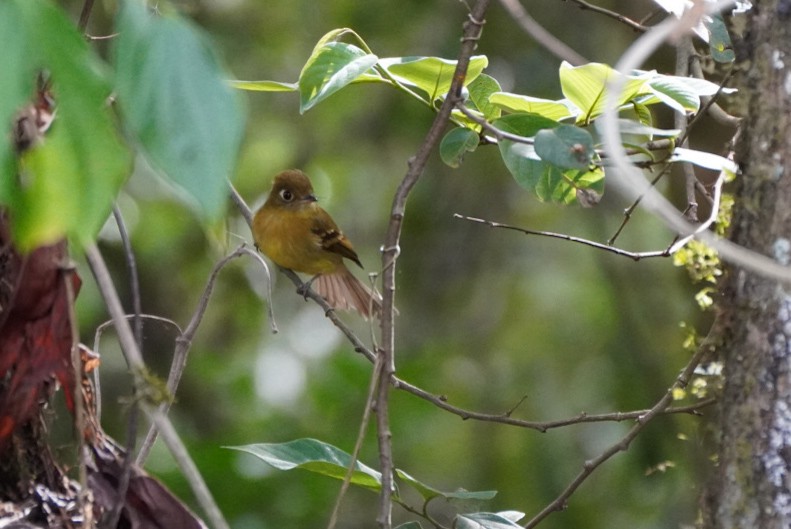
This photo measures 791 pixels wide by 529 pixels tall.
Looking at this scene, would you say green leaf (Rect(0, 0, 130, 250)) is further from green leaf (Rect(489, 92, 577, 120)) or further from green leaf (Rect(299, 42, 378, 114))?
green leaf (Rect(489, 92, 577, 120))

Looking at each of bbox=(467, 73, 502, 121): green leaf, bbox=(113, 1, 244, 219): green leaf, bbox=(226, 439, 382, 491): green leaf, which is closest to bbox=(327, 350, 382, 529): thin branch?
bbox=(226, 439, 382, 491): green leaf

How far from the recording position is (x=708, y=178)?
339 centimetres

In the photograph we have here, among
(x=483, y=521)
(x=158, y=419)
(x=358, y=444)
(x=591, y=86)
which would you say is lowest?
(x=483, y=521)

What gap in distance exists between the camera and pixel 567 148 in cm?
188

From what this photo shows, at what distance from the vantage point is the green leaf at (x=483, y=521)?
2.06m

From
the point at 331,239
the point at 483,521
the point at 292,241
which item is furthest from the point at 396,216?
the point at 331,239

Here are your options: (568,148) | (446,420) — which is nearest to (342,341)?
(446,420)

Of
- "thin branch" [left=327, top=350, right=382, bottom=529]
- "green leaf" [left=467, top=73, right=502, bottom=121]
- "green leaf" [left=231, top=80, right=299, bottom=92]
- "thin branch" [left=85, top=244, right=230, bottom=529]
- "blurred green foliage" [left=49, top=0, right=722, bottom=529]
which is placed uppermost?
"green leaf" [left=467, top=73, right=502, bottom=121]

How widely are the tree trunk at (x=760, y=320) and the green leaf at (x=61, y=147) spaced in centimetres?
101

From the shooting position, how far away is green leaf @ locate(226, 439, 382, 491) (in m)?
2.05

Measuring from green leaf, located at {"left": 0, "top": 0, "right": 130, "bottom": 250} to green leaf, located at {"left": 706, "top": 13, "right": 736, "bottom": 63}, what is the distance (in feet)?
5.48

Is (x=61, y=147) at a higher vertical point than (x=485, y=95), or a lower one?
higher

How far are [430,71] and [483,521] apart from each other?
888 millimetres

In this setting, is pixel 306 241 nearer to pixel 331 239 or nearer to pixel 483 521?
pixel 331 239
